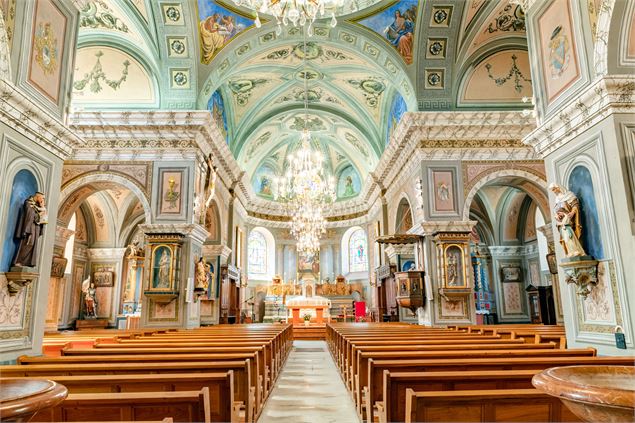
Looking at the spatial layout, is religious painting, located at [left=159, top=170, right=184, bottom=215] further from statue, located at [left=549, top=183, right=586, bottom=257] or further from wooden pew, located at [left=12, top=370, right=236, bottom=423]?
statue, located at [left=549, top=183, right=586, bottom=257]

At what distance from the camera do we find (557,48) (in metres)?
7.24

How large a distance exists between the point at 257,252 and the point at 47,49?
20.5 m

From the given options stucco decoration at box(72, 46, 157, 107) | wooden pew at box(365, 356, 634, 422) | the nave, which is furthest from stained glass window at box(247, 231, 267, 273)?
wooden pew at box(365, 356, 634, 422)

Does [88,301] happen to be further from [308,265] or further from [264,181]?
[308,265]

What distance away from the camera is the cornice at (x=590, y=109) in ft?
19.8

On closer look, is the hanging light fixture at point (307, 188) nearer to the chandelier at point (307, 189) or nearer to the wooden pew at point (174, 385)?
the chandelier at point (307, 189)

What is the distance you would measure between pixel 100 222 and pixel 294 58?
35.5 ft

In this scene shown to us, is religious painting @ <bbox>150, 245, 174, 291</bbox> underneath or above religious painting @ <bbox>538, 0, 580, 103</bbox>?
underneath

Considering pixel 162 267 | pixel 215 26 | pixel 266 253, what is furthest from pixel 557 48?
pixel 266 253

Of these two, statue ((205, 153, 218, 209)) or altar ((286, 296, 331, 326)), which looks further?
altar ((286, 296, 331, 326))

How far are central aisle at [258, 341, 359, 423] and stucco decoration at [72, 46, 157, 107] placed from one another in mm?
9798

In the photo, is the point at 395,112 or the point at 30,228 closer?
the point at 30,228

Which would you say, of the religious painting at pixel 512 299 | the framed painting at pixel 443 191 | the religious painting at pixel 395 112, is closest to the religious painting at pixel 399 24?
the religious painting at pixel 395 112

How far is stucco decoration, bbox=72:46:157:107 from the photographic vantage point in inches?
551
